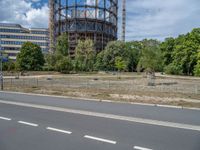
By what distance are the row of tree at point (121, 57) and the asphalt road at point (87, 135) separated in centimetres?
2900

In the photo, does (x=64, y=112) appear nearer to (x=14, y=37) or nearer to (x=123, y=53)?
(x=123, y=53)

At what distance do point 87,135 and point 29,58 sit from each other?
71.0m

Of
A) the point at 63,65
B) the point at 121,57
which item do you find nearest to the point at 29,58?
the point at 63,65

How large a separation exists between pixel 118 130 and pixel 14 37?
121815mm

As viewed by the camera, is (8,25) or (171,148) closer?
(171,148)

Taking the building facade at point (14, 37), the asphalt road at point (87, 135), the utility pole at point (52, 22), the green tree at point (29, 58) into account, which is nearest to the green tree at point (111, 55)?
the green tree at point (29, 58)

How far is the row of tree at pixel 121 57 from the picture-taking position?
155 feet

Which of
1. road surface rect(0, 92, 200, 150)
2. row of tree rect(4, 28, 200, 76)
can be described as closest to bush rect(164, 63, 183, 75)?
row of tree rect(4, 28, 200, 76)

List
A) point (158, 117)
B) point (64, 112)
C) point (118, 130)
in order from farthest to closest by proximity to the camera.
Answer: point (64, 112) < point (158, 117) < point (118, 130)

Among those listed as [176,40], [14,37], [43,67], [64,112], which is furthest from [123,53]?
[64,112]

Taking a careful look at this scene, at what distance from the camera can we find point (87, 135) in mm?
6840

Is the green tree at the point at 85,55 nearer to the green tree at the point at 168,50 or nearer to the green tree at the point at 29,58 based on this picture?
the green tree at the point at 29,58

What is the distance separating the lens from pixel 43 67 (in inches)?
2931

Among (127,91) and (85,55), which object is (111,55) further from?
(127,91)
